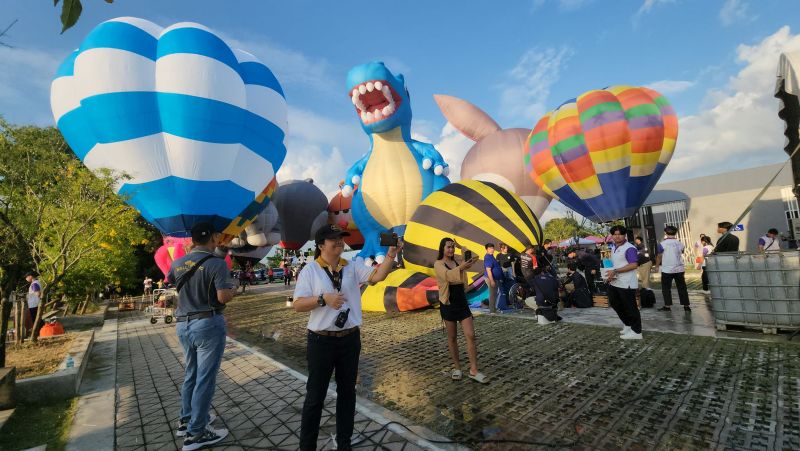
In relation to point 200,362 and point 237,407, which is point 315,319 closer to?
point 200,362

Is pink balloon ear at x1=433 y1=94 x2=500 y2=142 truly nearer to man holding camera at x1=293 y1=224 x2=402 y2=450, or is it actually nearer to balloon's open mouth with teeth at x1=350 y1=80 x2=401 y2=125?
balloon's open mouth with teeth at x1=350 y1=80 x2=401 y2=125

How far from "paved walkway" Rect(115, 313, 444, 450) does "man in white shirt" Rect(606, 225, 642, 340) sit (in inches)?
156

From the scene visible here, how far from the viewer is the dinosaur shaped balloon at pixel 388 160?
558 inches

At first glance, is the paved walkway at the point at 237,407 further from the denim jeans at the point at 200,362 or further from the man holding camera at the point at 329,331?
the man holding camera at the point at 329,331

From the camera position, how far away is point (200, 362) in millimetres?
3078

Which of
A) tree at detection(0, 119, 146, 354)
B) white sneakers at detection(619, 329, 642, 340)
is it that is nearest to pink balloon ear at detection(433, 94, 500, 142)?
tree at detection(0, 119, 146, 354)

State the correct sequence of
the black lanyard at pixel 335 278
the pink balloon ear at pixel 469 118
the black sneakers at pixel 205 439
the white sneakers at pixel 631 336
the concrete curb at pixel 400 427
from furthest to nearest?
the pink balloon ear at pixel 469 118 < the white sneakers at pixel 631 336 < the black sneakers at pixel 205 439 < the concrete curb at pixel 400 427 < the black lanyard at pixel 335 278

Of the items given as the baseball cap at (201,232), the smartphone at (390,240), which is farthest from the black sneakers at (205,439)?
the smartphone at (390,240)

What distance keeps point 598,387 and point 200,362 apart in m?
3.65

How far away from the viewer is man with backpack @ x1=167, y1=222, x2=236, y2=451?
9.94 ft

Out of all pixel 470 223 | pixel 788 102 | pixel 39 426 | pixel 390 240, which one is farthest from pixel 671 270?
pixel 39 426

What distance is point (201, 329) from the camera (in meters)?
3.07

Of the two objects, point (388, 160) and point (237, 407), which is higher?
point (388, 160)

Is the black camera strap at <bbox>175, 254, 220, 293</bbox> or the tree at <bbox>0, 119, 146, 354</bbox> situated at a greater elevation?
the tree at <bbox>0, 119, 146, 354</bbox>
